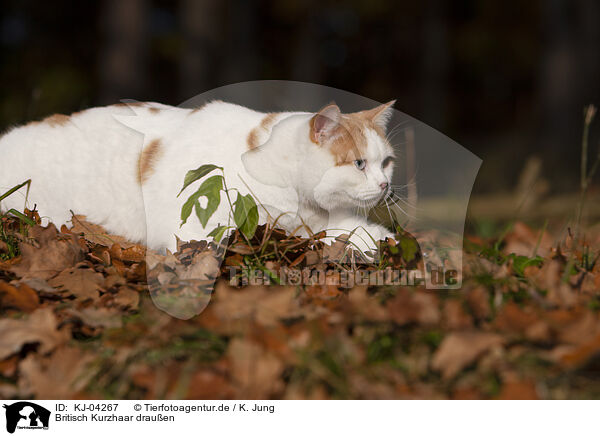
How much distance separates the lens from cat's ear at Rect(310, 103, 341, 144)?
195 centimetres

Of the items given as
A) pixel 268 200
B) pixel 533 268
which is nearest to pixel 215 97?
pixel 268 200

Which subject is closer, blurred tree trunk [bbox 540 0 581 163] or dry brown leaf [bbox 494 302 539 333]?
dry brown leaf [bbox 494 302 539 333]

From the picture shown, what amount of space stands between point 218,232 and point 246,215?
12cm

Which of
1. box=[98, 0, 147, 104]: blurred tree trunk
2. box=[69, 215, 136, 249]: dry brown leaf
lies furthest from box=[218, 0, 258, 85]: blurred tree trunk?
box=[69, 215, 136, 249]: dry brown leaf

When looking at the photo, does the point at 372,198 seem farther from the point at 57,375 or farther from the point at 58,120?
the point at 58,120

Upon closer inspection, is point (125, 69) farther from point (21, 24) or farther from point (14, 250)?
point (21, 24)

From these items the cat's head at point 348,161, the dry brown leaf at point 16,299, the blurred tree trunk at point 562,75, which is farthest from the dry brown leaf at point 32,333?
the blurred tree trunk at point 562,75

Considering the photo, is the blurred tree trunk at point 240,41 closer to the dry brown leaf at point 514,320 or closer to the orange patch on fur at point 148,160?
the orange patch on fur at point 148,160

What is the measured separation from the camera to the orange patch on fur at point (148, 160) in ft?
7.17

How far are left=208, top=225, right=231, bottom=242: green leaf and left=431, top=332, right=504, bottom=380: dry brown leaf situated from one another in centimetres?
88

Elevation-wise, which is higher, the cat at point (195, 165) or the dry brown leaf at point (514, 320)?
the cat at point (195, 165)

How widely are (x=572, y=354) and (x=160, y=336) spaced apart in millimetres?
951

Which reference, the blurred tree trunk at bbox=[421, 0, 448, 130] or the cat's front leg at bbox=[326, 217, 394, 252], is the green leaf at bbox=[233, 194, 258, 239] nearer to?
the cat's front leg at bbox=[326, 217, 394, 252]
